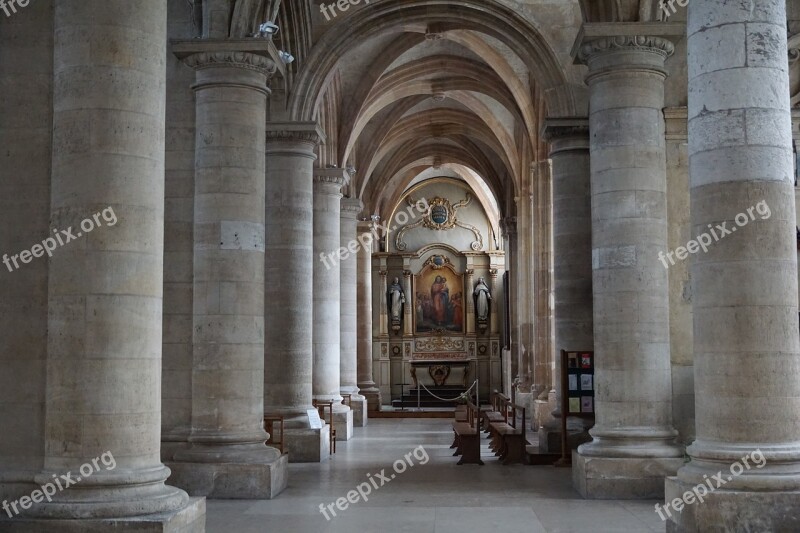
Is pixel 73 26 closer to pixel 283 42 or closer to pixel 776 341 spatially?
pixel 776 341

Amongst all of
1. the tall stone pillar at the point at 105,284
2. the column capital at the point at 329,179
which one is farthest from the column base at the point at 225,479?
the column capital at the point at 329,179

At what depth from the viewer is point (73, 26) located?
7.54m

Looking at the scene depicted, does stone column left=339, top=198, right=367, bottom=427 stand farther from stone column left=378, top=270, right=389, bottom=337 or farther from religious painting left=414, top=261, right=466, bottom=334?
religious painting left=414, top=261, right=466, bottom=334

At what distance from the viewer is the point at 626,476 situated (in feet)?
38.2

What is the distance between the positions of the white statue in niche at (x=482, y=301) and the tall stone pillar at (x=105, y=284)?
3437 cm

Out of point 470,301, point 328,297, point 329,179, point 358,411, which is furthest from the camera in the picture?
point 470,301

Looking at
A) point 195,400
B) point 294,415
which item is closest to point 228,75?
point 195,400

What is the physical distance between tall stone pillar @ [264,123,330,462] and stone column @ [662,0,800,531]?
9.07m

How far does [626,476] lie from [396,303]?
98.7 ft

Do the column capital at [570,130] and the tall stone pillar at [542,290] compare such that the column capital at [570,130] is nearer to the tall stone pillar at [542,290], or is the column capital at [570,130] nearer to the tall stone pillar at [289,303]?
the tall stone pillar at [289,303]

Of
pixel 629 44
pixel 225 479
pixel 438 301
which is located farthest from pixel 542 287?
pixel 438 301

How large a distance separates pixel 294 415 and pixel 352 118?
889cm

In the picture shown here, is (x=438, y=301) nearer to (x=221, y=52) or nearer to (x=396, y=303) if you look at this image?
(x=396, y=303)

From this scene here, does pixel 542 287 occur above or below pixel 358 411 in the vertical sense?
above
